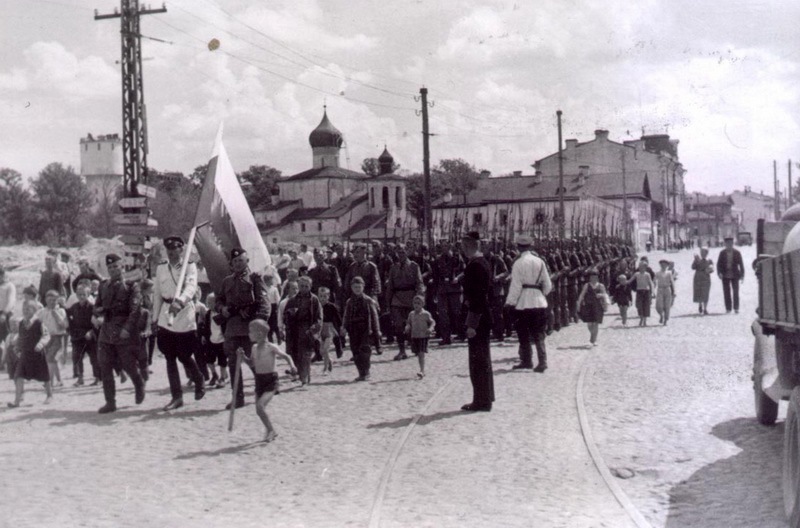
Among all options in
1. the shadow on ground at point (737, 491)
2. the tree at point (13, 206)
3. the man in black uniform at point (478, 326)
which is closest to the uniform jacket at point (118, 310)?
the man in black uniform at point (478, 326)

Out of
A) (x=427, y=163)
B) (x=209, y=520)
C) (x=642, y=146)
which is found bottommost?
(x=209, y=520)

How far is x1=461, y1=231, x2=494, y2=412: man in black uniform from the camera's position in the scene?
989 centimetres

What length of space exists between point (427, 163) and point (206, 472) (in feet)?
70.9

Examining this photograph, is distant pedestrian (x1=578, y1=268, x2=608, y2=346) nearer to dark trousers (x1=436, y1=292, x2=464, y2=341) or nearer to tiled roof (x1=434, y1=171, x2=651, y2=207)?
dark trousers (x1=436, y1=292, x2=464, y2=341)

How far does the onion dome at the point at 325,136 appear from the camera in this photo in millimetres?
87750

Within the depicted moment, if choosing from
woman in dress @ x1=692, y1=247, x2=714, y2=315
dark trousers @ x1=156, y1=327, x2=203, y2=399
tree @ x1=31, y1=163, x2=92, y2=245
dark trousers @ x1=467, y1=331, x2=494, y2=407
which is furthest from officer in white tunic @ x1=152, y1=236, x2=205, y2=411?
tree @ x1=31, y1=163, x2=92, y2=245

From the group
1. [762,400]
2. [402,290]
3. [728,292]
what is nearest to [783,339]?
[762,400]

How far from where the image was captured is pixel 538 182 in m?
87.4

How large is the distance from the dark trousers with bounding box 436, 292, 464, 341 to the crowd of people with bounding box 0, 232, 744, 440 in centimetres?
3

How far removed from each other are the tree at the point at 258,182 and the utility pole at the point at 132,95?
221 ft

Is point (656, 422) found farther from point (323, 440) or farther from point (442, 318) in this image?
point (442, 318)

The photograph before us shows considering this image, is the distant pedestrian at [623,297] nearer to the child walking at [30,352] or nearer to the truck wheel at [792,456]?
the child walking at [30,352]

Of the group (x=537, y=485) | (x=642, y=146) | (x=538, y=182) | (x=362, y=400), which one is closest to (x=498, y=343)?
(x=362, y=400)

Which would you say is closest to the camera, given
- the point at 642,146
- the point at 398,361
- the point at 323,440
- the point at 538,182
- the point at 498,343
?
the point at 323,440
